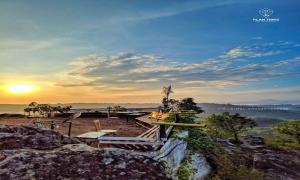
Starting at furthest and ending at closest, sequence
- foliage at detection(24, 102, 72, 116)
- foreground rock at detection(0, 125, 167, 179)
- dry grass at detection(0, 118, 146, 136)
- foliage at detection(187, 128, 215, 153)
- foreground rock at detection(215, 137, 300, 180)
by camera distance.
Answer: foliage at detection(24, 102, 72, 116)
foreground rock at detection(215, 137, 300, 180)
dry grass at detection(0, 118, 146, 136)
foliage at detection(187, 128, 215, 153)
foreground rock at detection(0, 125, 167, 179)

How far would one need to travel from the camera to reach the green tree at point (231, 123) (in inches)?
2330

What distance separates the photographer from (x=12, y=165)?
910 cm

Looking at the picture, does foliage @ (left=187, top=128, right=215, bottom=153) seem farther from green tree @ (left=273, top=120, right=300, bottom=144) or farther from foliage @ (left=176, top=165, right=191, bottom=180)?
green tree @ (left=273, top=120, right=300, bottom=144)

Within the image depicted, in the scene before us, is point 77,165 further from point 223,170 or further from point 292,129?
point 292,129

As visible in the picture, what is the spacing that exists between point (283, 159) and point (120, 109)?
2067 cm

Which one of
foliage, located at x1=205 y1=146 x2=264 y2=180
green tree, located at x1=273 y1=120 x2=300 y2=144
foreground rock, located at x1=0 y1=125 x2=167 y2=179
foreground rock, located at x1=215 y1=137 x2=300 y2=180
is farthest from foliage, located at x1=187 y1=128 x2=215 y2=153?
green tree, located at x1=273 y1=120 x2=300 y2=144

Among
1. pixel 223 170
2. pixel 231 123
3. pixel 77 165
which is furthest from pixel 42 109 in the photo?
pixel 77 165

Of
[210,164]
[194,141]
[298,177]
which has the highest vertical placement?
[194,141]

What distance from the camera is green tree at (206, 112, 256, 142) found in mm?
59172

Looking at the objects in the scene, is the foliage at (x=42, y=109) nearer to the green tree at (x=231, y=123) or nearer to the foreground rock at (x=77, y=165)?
the green tree at (x=231, y=123)

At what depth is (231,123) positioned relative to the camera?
6012cm

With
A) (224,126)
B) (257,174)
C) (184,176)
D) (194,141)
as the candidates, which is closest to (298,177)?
(257,174)

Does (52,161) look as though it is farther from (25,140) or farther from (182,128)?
(182,128)

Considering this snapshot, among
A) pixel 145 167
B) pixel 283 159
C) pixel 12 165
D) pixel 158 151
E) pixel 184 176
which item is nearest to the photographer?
pixel 12 165
